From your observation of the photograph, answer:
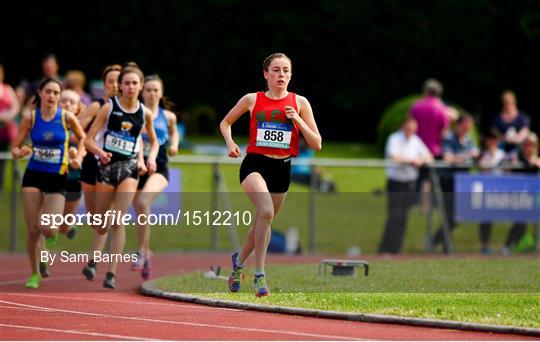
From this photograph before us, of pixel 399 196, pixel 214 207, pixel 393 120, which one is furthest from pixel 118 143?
pixel 393 120

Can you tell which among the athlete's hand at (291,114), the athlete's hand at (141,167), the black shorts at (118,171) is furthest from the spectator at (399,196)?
the athlete's hand at (291,114)

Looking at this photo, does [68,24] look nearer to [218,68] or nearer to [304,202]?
[218,68]

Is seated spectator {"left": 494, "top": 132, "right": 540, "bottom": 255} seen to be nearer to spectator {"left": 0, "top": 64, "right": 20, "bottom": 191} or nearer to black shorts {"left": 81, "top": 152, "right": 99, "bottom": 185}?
spectator {"left": 0, "top": 64, "right": 20, "bottom": 191}

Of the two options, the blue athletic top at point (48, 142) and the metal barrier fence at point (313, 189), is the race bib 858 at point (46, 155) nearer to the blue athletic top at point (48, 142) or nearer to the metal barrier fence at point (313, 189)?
the blue athletic top at point (48, 142)

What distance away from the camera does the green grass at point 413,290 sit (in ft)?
43.1

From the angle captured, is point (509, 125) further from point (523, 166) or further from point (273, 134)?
point (273, 134)

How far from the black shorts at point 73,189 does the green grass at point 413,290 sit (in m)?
2.10

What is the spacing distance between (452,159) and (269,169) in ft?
36.0

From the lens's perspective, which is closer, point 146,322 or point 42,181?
point 146,322

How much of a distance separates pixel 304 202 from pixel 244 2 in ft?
85.2

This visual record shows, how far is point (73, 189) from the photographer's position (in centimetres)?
1878

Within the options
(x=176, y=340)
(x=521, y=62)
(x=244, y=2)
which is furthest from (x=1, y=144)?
(x=244, y=2)

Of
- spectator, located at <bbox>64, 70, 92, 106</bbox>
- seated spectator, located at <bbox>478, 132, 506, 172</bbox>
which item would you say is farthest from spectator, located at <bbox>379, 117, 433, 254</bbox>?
spectator, located at <bbox>64, 70, 92, 106</bbox>

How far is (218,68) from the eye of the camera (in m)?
48.9
